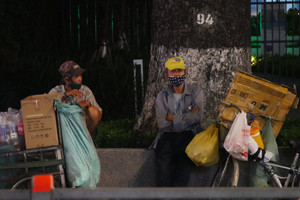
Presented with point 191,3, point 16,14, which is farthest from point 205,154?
point 16,14

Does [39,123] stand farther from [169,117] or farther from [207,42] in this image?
[207,42]

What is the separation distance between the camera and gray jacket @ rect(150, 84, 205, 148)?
678 centimetres

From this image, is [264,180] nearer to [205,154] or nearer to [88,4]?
[205,154]

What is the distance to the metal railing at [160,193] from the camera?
382cm

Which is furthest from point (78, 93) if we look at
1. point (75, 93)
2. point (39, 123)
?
point (39, 123)

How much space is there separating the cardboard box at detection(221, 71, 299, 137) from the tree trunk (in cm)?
140

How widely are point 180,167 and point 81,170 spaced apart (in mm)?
937

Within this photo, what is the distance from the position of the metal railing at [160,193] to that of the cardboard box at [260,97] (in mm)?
2779

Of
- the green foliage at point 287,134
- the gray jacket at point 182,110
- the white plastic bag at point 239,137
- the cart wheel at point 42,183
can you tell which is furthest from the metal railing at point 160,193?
the green foliage at point 287,134

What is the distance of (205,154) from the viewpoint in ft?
21.5

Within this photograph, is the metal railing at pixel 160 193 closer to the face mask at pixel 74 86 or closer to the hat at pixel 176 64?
the hat at pixel 176 64

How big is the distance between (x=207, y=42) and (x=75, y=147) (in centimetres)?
233

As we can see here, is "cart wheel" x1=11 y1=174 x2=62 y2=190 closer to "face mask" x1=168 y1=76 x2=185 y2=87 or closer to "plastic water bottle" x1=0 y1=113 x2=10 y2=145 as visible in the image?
"plastic water bottle" x1=0 y1=113 x2=10 y2=145

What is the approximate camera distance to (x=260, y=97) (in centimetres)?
665
